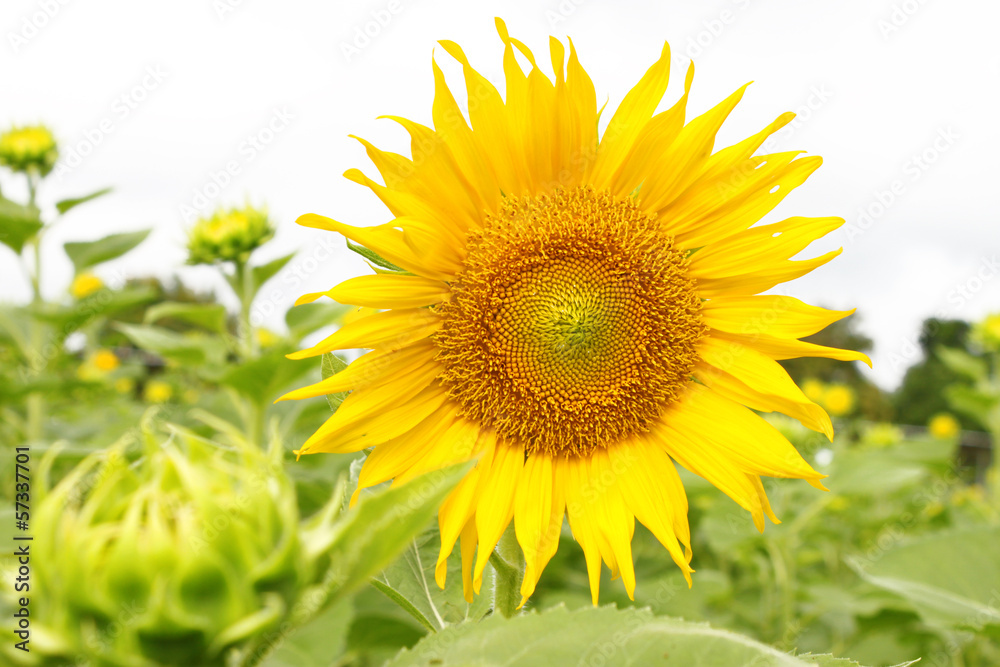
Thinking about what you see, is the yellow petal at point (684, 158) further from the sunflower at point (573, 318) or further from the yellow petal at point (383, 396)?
the yellow petal at point (383, 396)

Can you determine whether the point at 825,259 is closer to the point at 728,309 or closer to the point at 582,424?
the point at 728,309

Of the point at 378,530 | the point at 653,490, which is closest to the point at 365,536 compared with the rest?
the point at 378,530

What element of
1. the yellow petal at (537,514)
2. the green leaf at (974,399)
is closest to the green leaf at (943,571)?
the yellow petal at (537,514)

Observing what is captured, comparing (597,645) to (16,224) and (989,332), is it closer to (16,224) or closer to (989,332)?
(16,224)

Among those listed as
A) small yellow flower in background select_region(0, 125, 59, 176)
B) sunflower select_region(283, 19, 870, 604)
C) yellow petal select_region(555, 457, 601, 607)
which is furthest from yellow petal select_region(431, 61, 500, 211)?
small yellow flower in background select_region(0, 125, 59, 176)

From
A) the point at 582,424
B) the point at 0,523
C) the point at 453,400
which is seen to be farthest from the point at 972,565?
the point at 0,523
